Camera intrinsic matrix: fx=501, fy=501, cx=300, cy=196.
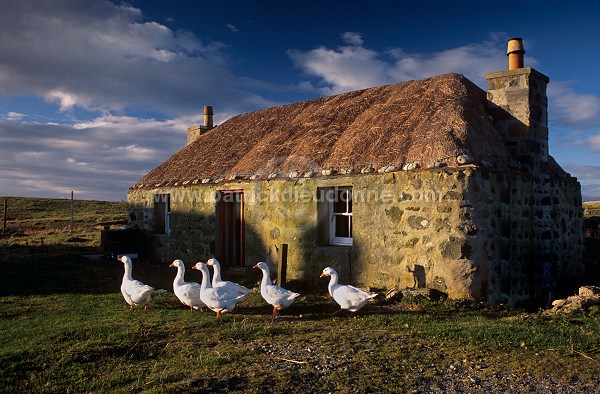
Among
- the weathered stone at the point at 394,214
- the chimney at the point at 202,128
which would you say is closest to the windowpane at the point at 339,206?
the weathered stone at the point at 394,214

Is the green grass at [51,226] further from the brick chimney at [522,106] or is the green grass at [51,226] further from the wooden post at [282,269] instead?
the brick chimney at [522,106]

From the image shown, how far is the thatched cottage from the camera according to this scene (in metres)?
9.62

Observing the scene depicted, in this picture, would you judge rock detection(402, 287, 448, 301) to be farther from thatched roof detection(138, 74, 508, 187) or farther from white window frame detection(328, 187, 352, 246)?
thatched roof detection(138, 74, 508, 187)

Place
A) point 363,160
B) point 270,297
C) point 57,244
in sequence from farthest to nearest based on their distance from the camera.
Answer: point 57,244, point 363,160, point 270,297

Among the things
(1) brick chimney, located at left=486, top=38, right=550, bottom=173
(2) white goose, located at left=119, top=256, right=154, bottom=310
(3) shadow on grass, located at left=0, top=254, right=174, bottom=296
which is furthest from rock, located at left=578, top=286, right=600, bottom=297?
(3) shadow on grass, located at left=0, top=254, right=174, bottom=296

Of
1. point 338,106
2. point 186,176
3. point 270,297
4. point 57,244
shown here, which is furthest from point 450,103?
point 57,244

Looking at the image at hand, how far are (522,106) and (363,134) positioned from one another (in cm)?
356

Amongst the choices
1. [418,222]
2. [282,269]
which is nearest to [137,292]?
[282,269]

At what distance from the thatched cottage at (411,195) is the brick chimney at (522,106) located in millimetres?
25

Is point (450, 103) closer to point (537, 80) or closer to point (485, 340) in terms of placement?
point (537, 80)

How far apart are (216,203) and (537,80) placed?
866cm

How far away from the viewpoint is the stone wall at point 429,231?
31.1 feet

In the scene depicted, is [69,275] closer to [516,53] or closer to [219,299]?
→ [219,299]

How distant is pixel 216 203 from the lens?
46.1ft
